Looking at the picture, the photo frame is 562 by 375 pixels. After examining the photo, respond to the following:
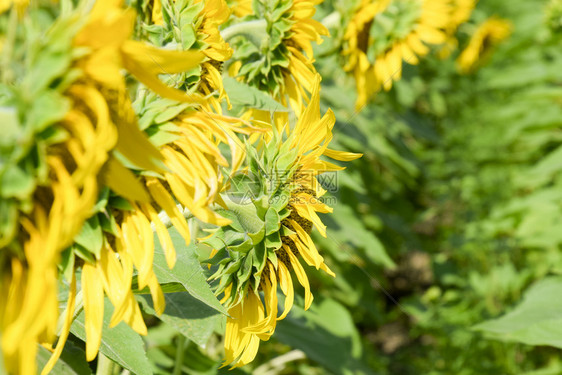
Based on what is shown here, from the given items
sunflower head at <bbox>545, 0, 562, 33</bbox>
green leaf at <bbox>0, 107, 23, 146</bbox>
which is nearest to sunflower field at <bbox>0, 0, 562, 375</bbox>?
green leaf at <bbox>0, 107, 23, 146</bbox>

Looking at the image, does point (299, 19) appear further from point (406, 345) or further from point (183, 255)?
point (406, 345)

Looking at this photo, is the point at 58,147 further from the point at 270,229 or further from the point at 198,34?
the point at 198,34

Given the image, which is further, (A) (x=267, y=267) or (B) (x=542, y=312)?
(B) (x=542, y=312)

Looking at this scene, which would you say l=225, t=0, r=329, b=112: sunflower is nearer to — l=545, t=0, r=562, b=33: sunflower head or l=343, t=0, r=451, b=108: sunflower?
l=343, t=0, r=451, b=108: sunflower

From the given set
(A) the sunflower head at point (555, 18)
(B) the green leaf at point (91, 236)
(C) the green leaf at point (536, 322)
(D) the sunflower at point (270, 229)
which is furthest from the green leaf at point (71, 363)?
(A) the sunflower head at point (555, 18)

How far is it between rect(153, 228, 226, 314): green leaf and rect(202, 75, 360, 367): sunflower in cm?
4

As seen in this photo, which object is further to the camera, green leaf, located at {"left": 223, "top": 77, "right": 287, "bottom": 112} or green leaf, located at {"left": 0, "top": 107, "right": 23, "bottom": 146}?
green leaf, located at {"left": 223, "top": 77, "right": 287, "bottom": 112}

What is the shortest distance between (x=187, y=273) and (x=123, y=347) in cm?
18

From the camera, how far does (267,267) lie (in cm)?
91

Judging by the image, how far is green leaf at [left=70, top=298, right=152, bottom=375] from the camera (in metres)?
0.90

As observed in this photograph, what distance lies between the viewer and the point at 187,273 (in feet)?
2.87

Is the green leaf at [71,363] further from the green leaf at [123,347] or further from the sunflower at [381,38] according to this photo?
the sunflower at [381,38]

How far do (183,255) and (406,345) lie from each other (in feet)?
9.57

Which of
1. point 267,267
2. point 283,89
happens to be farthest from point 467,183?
point 267,267
